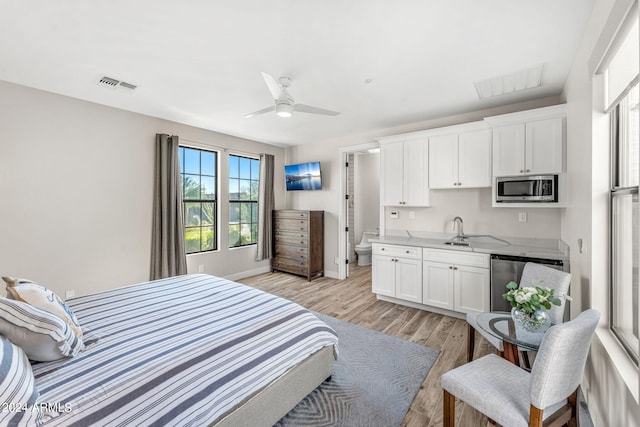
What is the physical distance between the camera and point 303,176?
5293mm

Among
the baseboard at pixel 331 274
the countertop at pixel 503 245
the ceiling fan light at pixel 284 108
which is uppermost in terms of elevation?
the ceiling fan light at pixel 284 108

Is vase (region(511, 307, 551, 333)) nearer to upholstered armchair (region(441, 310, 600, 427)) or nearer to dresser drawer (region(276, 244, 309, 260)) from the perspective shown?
upholstered armchair (region(441, 310, 600, 427))

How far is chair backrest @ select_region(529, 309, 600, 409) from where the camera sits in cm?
114

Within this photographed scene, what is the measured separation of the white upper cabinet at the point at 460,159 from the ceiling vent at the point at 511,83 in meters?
0.45

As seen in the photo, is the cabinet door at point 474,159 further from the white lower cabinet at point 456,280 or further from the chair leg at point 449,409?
the chair leg at point 449,409

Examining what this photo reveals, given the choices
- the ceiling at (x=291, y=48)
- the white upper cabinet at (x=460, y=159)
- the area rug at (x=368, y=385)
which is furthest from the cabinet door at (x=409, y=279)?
the ceiling at (x=291, y=48)

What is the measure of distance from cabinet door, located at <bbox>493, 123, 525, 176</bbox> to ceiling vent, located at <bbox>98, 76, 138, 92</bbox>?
4.13 meters

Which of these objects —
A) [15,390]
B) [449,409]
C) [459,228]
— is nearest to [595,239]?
[449,409]

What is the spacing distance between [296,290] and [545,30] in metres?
4.09

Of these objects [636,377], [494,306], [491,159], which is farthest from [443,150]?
[636,377]

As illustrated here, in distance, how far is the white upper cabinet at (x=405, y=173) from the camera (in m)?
3.74

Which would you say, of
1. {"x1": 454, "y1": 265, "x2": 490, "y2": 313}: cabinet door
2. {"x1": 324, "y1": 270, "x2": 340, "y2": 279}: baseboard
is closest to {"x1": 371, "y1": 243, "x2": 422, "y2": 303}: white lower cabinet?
{"x1": 454, "y1": 265, "x2": 490, "y2": 313}: cabinet door

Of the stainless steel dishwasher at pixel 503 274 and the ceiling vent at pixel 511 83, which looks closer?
the ceiling vent at pixel 511 83

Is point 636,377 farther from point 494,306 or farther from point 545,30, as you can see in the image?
point 545,30
